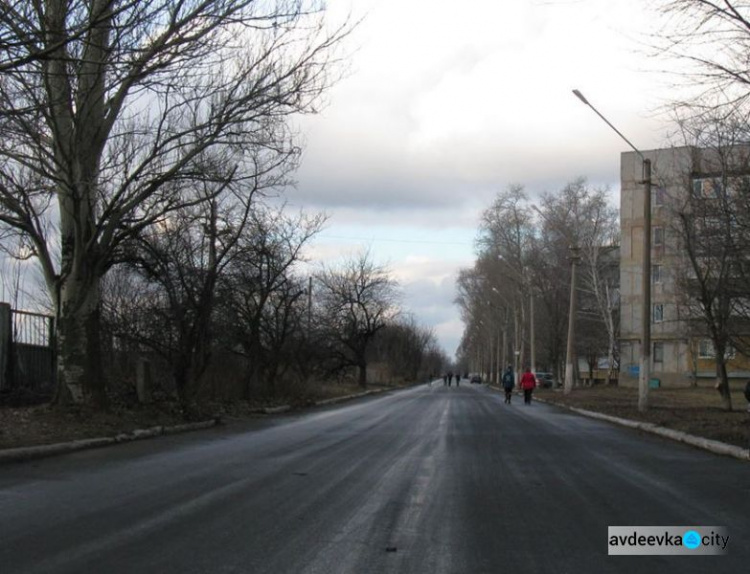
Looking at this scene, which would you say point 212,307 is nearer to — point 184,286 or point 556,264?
point 184,286

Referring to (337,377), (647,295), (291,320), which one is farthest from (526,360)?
(647,295)

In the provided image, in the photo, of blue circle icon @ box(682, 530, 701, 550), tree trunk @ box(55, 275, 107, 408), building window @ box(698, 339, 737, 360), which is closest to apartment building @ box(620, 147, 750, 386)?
building window @ box(698, 339, 737, 360)

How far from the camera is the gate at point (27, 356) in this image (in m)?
16.9

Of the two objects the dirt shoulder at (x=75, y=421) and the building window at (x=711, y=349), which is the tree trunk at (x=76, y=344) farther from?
the building window at (x=711, y=349)

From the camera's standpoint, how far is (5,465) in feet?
34.9

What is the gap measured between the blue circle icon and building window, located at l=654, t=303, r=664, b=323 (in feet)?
161

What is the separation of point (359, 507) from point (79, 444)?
7084mm

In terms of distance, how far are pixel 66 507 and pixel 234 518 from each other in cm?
186

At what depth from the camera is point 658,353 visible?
5534 centimetres

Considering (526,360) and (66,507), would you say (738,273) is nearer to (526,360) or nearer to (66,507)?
(66,507)

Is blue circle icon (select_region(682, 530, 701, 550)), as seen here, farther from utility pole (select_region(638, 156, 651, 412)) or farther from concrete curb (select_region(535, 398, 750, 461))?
utility pole (select_region(638, 156, 651, 412))

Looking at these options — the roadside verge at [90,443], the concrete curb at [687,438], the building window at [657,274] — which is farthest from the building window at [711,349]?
the roadside verge at [90,443]

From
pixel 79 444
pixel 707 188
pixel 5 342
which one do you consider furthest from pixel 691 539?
pixel 707 188

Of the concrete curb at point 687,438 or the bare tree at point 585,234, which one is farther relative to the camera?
the bare tree at point 585,234
